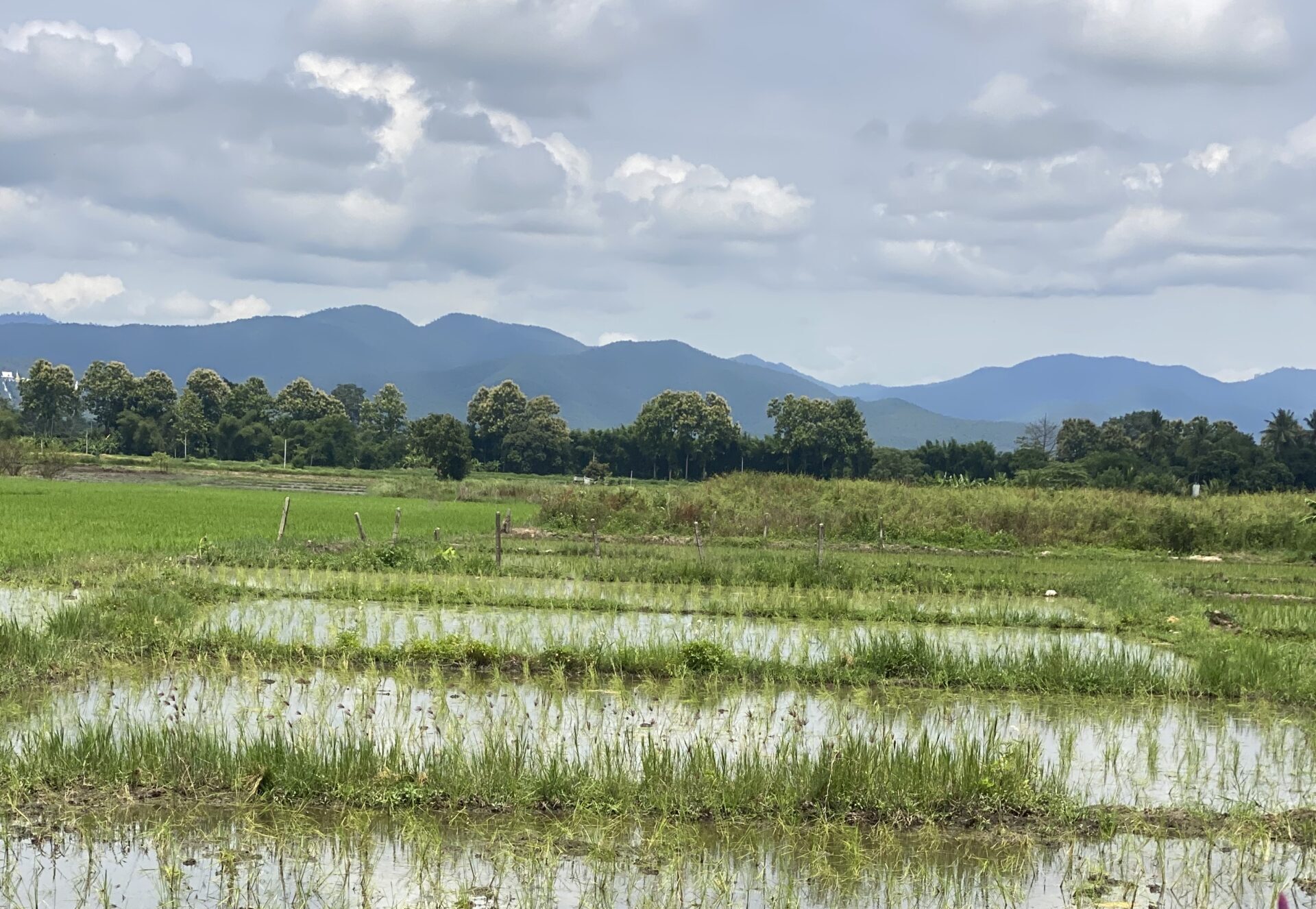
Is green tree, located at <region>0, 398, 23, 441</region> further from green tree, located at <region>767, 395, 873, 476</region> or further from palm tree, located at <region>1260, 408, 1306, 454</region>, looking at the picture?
palm tree, located at <region>1260, 408, 1306, 454</region>

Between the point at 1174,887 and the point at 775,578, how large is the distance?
14228mm

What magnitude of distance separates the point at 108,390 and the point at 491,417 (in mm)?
35199

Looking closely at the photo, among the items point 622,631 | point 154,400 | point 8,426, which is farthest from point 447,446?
point 622,631

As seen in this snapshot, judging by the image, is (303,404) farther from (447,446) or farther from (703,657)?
(703,657)

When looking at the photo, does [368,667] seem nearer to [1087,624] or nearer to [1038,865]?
[1038,865]

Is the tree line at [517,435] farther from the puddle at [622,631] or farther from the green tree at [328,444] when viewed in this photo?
the puddle at [622,631]

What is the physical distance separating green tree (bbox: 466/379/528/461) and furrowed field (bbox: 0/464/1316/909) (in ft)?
273

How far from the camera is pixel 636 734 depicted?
9.77 m

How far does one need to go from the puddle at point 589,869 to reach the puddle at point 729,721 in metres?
0.98

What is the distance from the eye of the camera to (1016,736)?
10.1 m

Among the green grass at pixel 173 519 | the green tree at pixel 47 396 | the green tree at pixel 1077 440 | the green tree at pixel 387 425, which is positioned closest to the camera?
the green grass at pixel 173 519

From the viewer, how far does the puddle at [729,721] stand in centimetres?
891

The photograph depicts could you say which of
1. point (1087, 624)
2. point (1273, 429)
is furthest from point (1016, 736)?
point (1273, 429)

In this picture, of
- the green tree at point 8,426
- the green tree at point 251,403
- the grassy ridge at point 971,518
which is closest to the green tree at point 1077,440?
the grassy ridge at point 971,518
